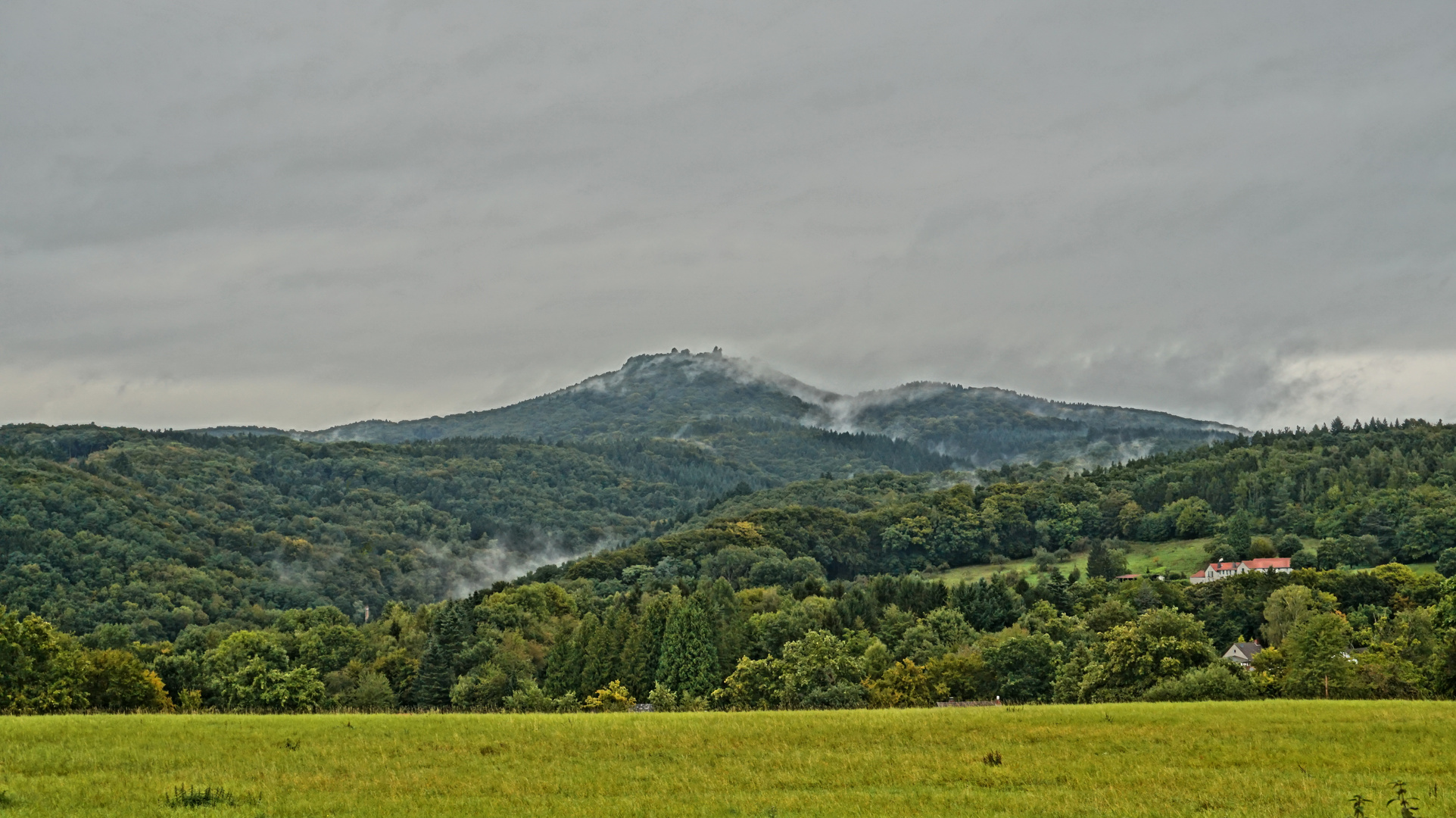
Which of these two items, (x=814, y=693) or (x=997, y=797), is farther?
(x=814, y=693)

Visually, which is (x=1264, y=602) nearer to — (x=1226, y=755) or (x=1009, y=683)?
(x=1009, y=683)

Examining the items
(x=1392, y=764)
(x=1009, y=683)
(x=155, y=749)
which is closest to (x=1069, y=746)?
(x=1392, y=764)

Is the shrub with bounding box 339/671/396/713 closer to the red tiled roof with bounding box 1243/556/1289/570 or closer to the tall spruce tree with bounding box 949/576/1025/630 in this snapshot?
the tall spruce tree with bounding box 949/576/1025/630

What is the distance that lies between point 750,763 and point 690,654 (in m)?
83.6

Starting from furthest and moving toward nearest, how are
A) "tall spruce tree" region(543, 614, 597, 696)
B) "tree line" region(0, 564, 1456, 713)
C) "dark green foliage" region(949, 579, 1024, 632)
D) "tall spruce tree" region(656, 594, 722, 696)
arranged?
"dark green foliage" region(949, 579, 1024, 632) < "tall spruce tree" region(543, 614, 597, 696) < "tall spruce tree" region(656, 594, 722, 696) < "tree line" region(0, 564, 1456, 713)

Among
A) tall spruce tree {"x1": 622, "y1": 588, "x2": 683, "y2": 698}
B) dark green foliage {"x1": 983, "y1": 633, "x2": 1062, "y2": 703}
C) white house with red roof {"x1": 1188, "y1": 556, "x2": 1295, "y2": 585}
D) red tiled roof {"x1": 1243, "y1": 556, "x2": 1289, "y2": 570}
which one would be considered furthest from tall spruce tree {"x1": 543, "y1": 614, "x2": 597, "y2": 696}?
red tiled roof {"x1": 1243, "y1": 556, "x2": 1289, "y2": 570}

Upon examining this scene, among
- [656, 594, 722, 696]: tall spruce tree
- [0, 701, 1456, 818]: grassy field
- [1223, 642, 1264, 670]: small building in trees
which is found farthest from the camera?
[1223, 642, 1264, 670]: small building in trees

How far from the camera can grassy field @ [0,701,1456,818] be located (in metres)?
29.4

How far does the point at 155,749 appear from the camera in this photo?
3875 cm

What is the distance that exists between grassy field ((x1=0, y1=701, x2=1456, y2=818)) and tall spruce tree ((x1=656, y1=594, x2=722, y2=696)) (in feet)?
221

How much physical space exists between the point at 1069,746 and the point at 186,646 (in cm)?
14167

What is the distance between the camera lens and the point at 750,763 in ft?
120

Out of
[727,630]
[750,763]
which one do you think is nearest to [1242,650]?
[727,630]

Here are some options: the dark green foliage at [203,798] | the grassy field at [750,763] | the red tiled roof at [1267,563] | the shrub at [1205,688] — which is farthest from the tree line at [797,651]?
the dark green foliage at [203,798]
